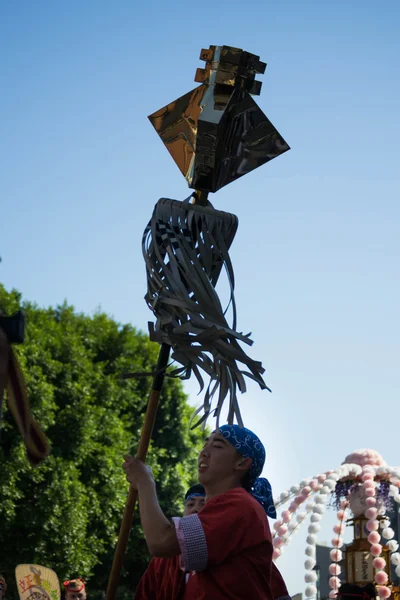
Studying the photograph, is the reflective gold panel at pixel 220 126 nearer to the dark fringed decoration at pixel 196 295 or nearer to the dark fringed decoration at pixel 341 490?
the dark fringed decoration at pixel 196 295

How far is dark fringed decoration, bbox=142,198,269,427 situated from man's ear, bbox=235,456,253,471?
0.55 ft

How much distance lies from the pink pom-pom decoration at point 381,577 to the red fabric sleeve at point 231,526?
7771mm

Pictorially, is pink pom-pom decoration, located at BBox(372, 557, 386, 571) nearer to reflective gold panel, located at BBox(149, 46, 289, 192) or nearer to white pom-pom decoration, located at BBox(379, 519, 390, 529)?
white pom-pom decoration, located at BBox(379, 519, 390, 529)

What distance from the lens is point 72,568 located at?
19.9 m

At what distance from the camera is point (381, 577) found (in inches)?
434

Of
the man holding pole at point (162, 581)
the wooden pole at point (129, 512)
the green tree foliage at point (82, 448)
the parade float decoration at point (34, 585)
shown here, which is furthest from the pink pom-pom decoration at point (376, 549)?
the green tree foliage at point (82, 448)

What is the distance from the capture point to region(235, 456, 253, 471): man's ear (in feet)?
13.3

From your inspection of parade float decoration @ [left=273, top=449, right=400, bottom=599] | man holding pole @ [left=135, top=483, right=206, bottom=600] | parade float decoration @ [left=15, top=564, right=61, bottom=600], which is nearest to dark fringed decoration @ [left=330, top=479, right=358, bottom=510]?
parade float decoration @ [left=273, top=449, right=400, bottom=599]

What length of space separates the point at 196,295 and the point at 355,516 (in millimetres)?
8294

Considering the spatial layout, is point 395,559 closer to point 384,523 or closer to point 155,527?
point 384,523

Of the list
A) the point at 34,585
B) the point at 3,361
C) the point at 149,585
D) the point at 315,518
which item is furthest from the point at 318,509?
the point at 3,361

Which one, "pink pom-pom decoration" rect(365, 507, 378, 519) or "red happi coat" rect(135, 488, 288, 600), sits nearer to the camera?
"red happi coat" rect(135, 488, 288, 600)

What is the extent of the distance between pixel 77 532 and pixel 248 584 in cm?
1705

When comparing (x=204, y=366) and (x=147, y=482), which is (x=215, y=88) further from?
(x=147, y=482)
